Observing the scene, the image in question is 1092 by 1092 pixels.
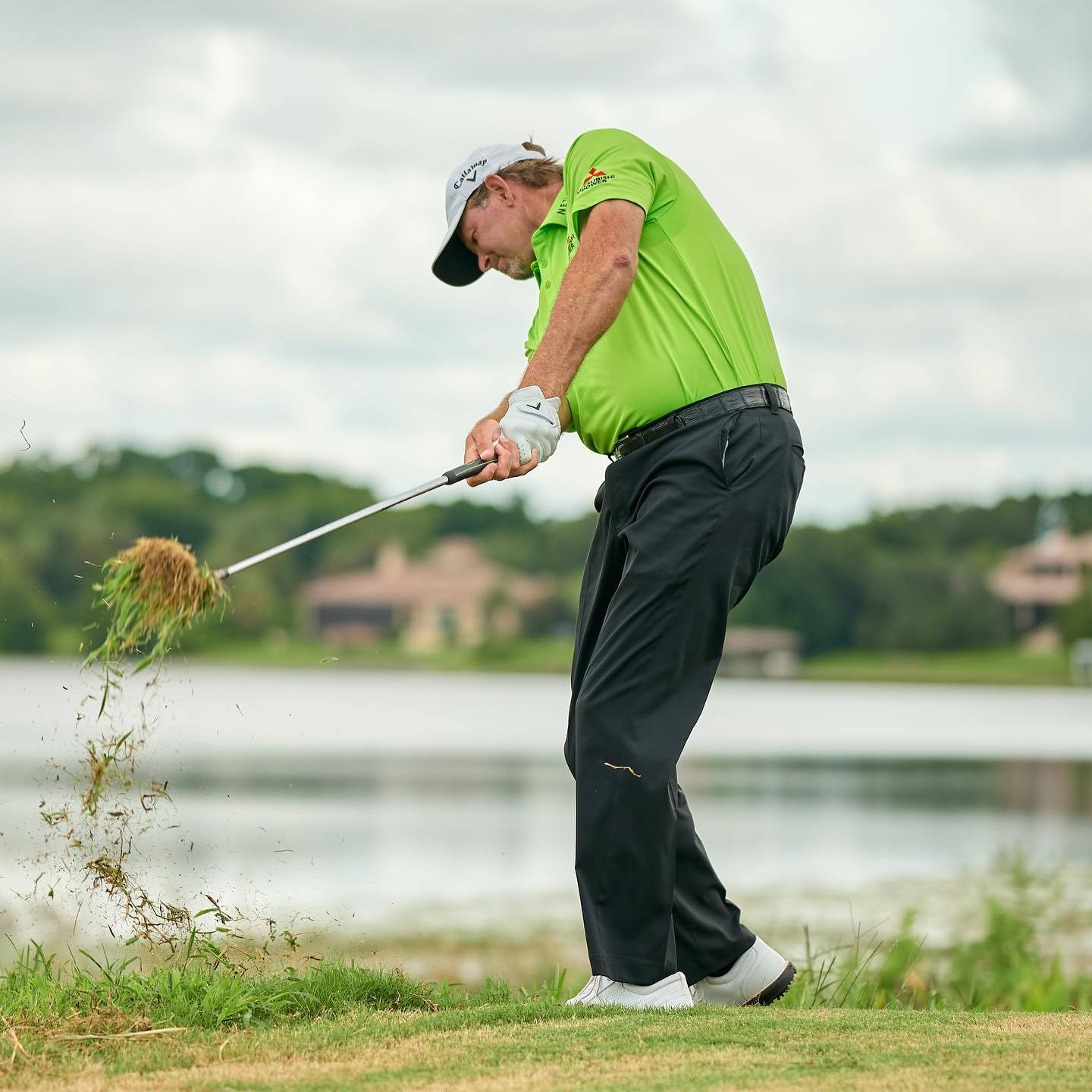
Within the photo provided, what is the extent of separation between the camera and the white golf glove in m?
3.52

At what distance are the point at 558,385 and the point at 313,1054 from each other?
5.02ft

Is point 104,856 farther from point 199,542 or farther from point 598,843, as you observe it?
point 199,542

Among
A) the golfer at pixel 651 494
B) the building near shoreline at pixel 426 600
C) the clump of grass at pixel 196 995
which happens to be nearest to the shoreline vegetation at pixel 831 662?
the building near shoreline at pixel 426 600

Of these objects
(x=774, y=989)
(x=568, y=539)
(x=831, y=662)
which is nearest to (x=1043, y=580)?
(x=831, y=662)

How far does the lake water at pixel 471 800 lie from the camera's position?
36.8 ft

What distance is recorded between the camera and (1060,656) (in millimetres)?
76750

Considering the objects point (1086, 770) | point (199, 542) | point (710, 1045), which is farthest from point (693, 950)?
point (199, 542)

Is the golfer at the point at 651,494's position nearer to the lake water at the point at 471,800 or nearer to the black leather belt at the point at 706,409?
the black leather belt at the point at 706,409

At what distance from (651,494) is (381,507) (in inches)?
24.4

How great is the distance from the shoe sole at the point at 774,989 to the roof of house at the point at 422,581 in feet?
250

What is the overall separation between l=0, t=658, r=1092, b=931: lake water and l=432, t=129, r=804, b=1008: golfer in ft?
3.73

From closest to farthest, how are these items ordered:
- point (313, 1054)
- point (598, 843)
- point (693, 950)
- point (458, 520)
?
point (313, 1054) → point (598, 843) → point (693, 950) → point (458, 520)

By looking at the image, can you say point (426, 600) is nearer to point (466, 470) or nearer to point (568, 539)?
point (568, 539)

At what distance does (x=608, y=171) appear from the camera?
362cm
